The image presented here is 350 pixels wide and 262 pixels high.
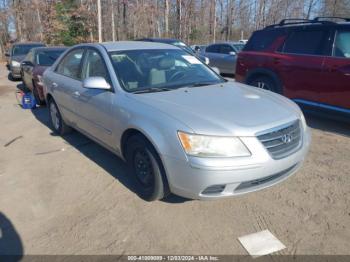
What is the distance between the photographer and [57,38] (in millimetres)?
30531

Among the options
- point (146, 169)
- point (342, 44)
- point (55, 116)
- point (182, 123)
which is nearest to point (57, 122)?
point (55, 116)

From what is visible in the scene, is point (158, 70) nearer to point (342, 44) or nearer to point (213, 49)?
point (342, 44)

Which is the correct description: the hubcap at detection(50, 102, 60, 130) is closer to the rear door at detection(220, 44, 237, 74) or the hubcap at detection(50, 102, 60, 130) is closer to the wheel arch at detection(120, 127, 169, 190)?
the wheel arch at detection(120, 127, 169, 190)

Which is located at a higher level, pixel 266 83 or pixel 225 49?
pixel 225 49

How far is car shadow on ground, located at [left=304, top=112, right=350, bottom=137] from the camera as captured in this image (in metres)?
5.71

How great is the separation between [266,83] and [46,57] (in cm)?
583

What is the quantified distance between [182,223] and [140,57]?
215 cm

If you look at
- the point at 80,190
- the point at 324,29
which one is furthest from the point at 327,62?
the point at 80,190

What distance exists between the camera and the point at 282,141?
9.92 ft

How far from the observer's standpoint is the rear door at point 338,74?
5.31m

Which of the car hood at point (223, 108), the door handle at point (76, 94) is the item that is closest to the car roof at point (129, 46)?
the door handle at point (76, 94)

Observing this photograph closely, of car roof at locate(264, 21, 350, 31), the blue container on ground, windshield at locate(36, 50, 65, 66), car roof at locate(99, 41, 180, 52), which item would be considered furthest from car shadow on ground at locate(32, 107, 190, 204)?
car roof at locate(264, 21, 350, 31)

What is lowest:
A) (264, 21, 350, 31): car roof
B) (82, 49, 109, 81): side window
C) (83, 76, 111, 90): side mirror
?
(83, 76, 111, 90): side mirror

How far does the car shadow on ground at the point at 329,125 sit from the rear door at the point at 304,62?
557 mm
